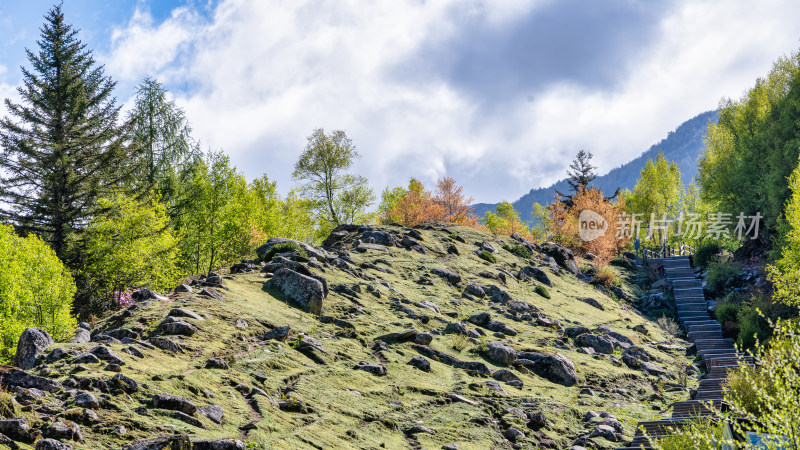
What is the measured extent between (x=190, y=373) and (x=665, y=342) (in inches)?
1105

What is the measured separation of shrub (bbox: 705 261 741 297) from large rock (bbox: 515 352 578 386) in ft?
101

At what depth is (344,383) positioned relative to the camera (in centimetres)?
1320

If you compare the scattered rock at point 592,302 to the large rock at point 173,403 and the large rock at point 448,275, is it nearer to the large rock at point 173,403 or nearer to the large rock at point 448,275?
the large rock at point 448,275

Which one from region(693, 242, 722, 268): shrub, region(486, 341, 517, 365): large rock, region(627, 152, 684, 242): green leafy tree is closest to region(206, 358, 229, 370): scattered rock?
region(486, 341, 517, 365): large rock

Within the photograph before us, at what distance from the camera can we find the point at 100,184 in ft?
122

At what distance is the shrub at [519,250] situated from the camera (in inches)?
1596

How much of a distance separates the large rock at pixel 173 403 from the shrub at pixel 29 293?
17.9 metres

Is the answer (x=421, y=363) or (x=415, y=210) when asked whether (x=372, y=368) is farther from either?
(x=415, y=210)

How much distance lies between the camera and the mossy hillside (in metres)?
9.66

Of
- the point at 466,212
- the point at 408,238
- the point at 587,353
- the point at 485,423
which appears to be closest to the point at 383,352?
the point at 485,423

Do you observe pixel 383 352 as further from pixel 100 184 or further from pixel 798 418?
pixel 100 184

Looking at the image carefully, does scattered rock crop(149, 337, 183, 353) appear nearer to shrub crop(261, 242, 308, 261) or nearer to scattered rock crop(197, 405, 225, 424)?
scattered rock crop(197, 405, 225, 424)

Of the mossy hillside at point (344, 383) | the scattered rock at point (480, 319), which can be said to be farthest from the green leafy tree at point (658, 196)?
the scattered rock at point (480, 319)

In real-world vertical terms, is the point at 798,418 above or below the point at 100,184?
below
